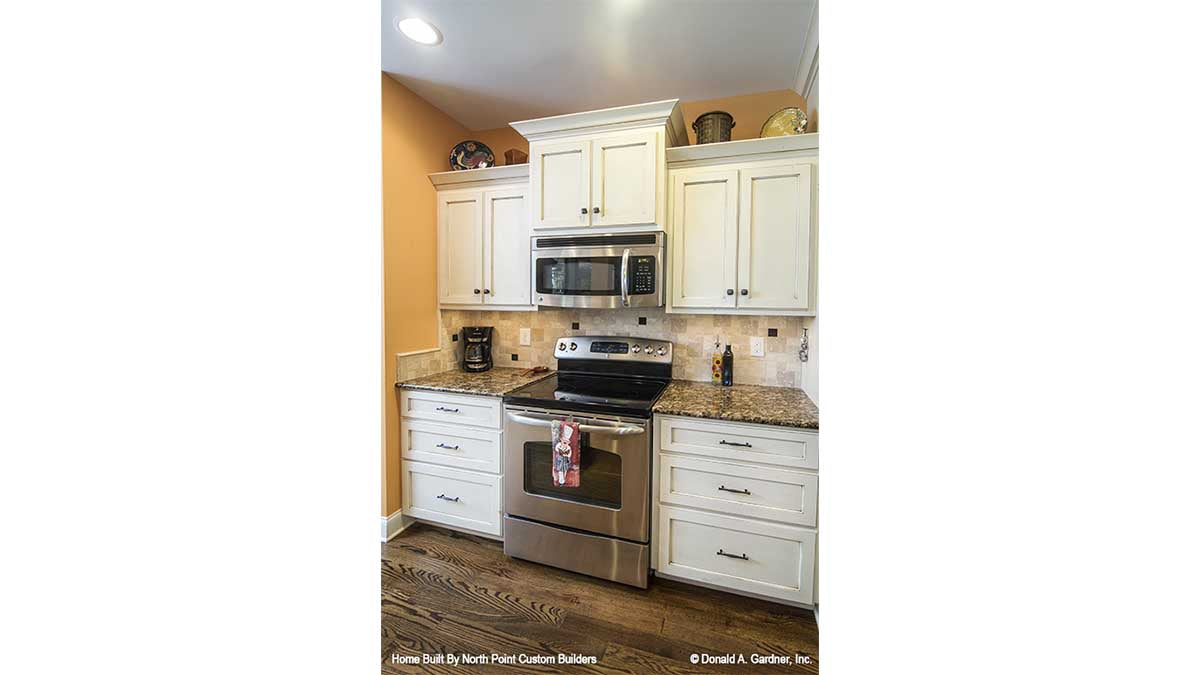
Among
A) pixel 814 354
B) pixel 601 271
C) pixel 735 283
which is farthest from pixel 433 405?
pixel 814 354

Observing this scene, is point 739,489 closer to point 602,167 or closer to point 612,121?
point 602,167

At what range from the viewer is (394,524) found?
2.23 m

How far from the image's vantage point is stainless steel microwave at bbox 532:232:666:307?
205 centimetres

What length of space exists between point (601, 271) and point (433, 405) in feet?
3.88

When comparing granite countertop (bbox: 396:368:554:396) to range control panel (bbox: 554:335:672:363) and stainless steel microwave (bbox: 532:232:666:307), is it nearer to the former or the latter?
range control panel (bbox: 554:335:672:363)

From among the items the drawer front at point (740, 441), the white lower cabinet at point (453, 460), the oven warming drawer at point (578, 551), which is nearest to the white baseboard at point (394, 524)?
the white lower cabinet at point (453, 460)

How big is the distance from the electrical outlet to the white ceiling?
1.37m

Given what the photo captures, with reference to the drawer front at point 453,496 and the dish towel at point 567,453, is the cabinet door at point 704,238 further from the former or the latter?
the drawer front at point 453,496

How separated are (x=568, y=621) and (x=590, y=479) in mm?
554

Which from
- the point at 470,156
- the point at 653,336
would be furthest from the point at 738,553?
the point at 470,156

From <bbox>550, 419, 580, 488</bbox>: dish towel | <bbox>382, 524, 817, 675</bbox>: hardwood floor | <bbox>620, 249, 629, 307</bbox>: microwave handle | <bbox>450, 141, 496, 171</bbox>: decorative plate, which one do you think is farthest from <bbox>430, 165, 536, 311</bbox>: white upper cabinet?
<bbox>382, 524, 817, 675</bbox>: hardwood floor

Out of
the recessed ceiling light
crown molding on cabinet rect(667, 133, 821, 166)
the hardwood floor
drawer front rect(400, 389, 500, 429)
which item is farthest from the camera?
drawer front rect(400, 389, 500, 429)
